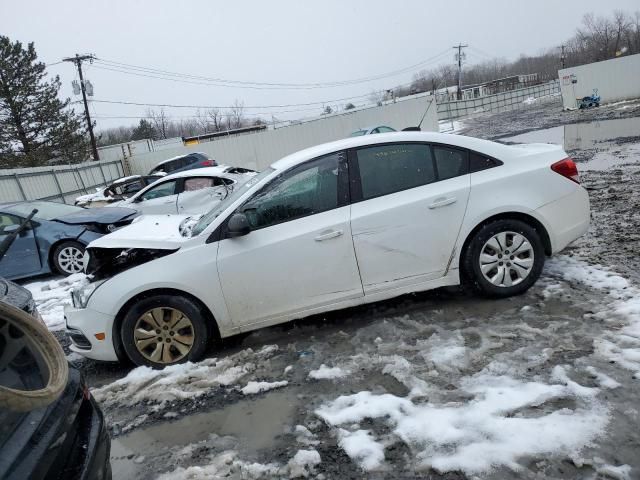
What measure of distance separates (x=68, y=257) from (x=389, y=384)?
267 inches

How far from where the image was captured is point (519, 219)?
4.29 m

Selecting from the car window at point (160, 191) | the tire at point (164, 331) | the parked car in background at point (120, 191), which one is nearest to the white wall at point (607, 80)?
the parked car in background at point (120, 191)

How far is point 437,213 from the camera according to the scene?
4.12 meters

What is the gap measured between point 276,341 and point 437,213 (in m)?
1.80

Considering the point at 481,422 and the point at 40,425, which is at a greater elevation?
the point at 40,425

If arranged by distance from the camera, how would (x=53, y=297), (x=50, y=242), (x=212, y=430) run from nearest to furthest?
1. (x=212, y=430)
2. (x=53, y=297)
3. (x=50, y=242)

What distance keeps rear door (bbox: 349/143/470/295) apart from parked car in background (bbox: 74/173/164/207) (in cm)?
1331

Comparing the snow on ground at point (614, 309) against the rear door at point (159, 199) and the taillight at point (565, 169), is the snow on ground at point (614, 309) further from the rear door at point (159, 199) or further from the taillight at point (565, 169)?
the rear door at point (159, 199)

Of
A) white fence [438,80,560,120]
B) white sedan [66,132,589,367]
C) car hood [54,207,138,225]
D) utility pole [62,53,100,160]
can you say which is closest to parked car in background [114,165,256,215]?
car hood [54,207,138,225]

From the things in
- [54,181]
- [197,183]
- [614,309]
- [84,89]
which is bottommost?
[614,309]

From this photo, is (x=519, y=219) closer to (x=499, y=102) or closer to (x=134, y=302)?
(x=134, y=302)

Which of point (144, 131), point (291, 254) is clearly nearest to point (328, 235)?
point (291, 254)

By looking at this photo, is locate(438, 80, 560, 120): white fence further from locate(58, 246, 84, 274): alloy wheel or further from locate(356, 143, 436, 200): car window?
locate(356, 143, 436, 200): car window

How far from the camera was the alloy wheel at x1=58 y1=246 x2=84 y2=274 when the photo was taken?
26.8ft
